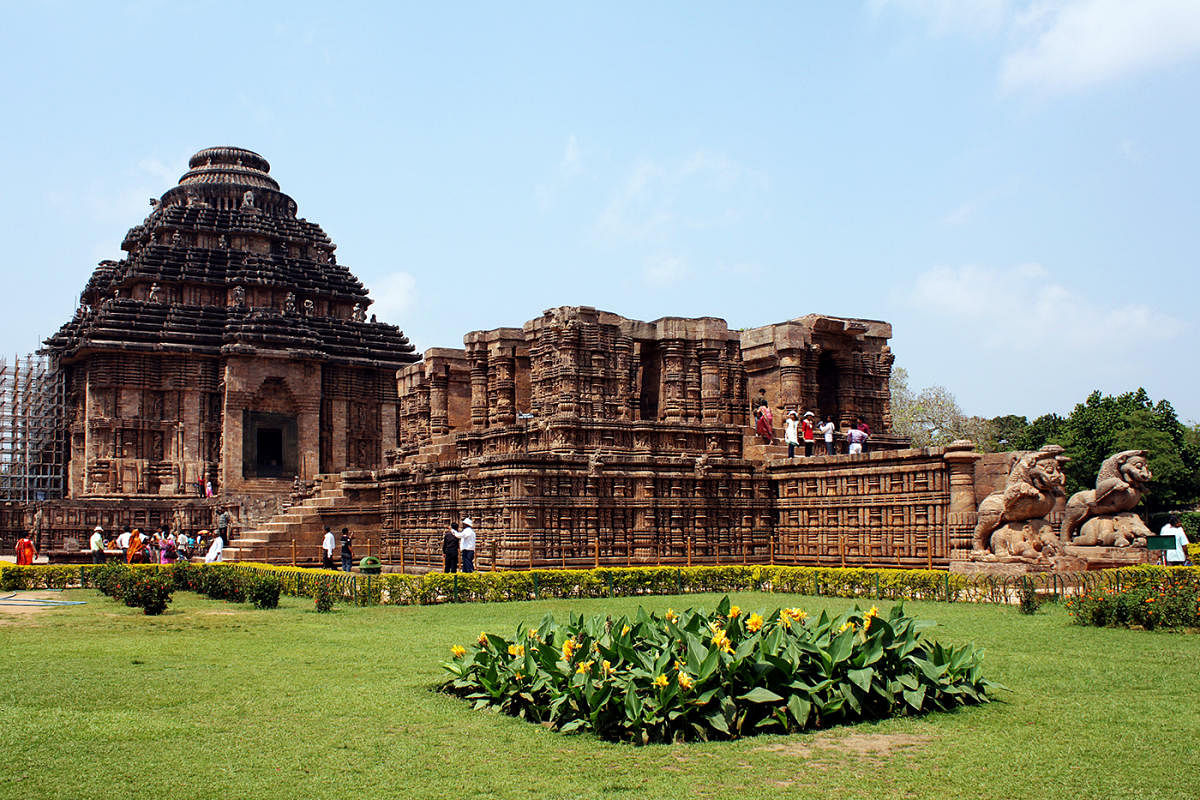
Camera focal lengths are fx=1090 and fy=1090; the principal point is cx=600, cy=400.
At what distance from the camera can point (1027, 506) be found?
1825 centimetres

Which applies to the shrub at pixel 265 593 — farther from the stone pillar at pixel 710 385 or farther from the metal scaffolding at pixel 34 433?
the metal scaffolding at pixel 34 433

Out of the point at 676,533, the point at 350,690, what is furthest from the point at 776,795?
the point at 676,533

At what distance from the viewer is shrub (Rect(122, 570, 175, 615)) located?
17016 millimetres

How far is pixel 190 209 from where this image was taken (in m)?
47.2

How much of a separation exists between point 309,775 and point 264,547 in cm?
2335

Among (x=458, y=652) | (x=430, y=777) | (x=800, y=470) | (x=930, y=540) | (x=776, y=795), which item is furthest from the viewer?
(x=800, y=470)

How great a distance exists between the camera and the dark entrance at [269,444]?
42.1m

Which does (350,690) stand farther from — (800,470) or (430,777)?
(800,470)

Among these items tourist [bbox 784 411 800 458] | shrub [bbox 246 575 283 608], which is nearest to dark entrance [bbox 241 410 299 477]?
tourist [bbox 784 411 800 458]

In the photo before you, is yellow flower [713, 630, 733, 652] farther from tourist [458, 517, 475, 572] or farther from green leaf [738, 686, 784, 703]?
tourist [458, 517, 475, 572]

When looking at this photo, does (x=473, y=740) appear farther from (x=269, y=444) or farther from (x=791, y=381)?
(x=269, y=444)

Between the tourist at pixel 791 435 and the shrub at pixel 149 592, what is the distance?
549 inches

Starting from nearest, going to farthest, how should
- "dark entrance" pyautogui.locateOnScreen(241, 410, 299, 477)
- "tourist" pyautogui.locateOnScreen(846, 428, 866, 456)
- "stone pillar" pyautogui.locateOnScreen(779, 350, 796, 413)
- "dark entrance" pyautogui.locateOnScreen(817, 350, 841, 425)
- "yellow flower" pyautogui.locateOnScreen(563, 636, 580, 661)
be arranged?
"yellow flower" pyautogui.locateOnScreen(563, 636, 580, 661) < "tourist" pyautogui.locateOnScreen(846, 428, 866, 456) < "stone pillar" pyautogui.locateOnScreen(779, 350, 796, 413) < "dark entrance" pyautogui.locateOnScreen(817, 350, 841, 425) < "dark entrance" pyautogui.locateOnScreen(241, 410, 299, 477)

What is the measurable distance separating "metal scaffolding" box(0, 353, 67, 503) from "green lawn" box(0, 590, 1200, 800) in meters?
35.2
